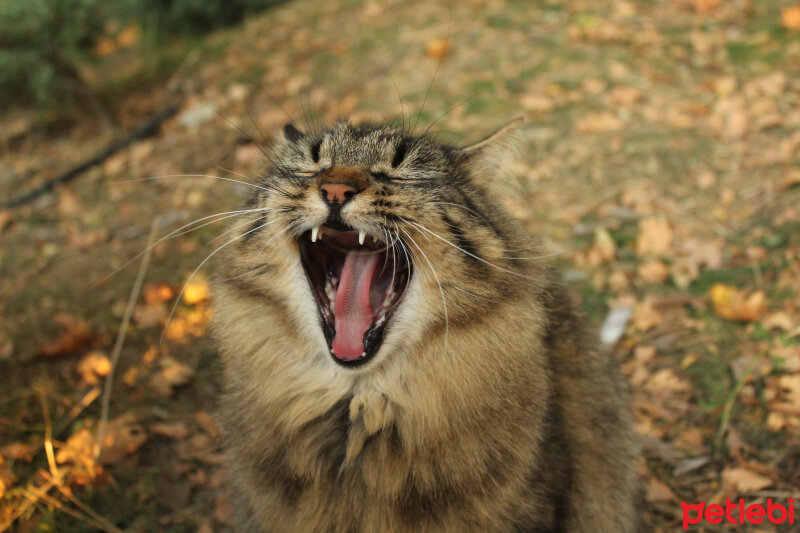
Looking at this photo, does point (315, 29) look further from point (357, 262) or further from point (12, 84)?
point (357, 262)

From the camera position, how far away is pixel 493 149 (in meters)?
2.49

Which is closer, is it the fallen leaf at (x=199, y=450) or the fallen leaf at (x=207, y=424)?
the fallen leaf at (x=199, y=450)

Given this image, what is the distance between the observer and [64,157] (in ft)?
20.3

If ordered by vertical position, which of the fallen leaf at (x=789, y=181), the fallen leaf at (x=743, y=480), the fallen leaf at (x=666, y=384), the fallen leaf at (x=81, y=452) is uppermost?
the fallen leaf at (x=789, y=181)

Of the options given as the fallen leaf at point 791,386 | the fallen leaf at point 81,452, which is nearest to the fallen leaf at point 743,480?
the fallen leaf at point 791,386

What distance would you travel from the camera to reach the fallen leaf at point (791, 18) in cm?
577

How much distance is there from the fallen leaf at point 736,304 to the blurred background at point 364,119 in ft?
0.05

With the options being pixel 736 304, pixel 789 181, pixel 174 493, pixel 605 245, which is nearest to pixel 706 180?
pixel 789 181

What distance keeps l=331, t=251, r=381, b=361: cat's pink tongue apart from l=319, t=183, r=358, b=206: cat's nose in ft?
1.01

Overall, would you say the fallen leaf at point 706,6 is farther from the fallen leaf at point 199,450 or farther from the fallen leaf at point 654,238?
the fallen leaf at point 199,450

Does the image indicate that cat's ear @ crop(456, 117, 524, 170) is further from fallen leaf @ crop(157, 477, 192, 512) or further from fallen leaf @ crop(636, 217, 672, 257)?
fallen leaf @ crop(157, 477, 192, 512)

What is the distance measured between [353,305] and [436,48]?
16.0ft

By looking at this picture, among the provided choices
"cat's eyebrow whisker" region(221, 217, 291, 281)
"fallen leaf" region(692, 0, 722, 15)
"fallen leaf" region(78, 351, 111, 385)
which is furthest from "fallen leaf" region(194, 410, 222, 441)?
"fallen leaf" region(692, 0, 722, 15)

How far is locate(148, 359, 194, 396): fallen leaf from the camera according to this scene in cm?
370
